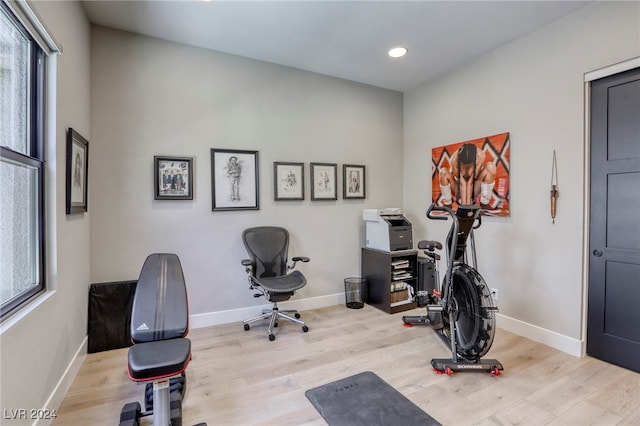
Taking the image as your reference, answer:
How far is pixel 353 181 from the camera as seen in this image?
4109mm

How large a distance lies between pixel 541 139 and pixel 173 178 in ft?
11.7

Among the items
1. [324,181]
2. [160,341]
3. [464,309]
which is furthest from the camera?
[324,181]

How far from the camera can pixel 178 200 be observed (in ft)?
10.3

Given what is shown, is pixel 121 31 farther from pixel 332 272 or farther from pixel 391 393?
pixel 391 393

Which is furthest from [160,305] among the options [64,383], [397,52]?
[397,52]

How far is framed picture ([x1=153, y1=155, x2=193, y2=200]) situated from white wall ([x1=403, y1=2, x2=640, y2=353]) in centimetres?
308

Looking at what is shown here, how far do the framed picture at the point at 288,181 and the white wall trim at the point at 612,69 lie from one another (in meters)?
2.77

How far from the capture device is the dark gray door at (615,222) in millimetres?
2328

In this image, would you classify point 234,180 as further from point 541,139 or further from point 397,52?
point 541,139

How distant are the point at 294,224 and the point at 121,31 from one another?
100 inches

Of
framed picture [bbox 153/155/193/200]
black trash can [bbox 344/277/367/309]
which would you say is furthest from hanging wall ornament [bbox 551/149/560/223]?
framed picture [bbox 153/155/193/200]

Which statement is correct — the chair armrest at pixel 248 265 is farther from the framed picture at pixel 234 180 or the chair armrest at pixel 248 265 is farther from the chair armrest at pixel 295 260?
the framed picture at pixel 234 180

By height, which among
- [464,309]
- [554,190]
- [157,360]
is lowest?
[464,309]

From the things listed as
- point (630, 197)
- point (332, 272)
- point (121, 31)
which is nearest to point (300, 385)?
point (332, 272)
